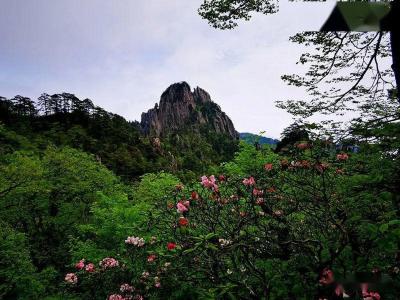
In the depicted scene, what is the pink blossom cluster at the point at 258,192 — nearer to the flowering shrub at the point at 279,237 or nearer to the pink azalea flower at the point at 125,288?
the flowering shrub at the point at 279,237

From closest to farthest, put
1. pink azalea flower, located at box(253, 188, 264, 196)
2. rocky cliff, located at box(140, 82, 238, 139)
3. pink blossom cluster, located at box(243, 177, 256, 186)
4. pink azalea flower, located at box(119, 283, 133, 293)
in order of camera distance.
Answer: pink blossom cluster, located at box(243, 177, 256, 186) → pink azalea flower, located at box(253, 188, 264, 196) → pink azalea flower, located at box(119, 283, 133, 293) → rocky cliff, located at box(140, 82, 238, 139)

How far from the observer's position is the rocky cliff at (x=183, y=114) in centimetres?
14438

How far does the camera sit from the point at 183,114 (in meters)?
148

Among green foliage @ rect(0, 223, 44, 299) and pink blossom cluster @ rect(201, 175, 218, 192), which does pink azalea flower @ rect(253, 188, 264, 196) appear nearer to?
pink blossom cluster @ rect(201, 175, 218, 192)

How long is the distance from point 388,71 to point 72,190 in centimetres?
1887

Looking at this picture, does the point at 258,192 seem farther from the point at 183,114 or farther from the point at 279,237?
the point at 183,114

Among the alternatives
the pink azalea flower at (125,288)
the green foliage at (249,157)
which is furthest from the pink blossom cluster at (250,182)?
the green foliage at (249,157)

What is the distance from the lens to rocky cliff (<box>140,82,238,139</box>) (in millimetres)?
144375

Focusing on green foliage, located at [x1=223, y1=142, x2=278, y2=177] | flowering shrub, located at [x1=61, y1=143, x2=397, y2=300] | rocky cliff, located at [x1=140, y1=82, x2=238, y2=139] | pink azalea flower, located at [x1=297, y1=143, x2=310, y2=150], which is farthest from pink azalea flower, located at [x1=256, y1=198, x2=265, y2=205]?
rocky cliff, located at [x1=140, y1=82, x2=238, y2=139]

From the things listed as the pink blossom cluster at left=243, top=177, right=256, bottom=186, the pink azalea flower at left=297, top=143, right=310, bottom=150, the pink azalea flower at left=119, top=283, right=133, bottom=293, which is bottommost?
the pink azalea flower at left=119, top=283, right=133, bottom=293

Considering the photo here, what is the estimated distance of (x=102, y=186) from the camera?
22906 millimetres

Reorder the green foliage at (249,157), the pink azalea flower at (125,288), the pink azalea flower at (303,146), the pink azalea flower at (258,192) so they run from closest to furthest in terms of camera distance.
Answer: the pink azalea flower at (303,146), the pink azalea flower at (258,192), the pink azalea flower at (125,288), the green foliage at (249,157)

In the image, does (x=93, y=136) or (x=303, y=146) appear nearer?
(x=303, y=146)

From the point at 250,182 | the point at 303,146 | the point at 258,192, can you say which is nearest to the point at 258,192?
the point at 258,192
